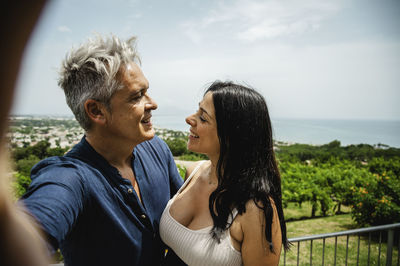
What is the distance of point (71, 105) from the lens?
181cm

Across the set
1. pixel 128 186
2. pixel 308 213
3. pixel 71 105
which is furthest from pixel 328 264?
pixel 71 105

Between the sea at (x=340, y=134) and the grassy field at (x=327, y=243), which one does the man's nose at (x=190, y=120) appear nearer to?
the sea at (x=340, y=134)

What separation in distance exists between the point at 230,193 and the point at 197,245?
1.53 ft

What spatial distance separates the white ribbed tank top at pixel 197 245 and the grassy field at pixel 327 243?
473 cm

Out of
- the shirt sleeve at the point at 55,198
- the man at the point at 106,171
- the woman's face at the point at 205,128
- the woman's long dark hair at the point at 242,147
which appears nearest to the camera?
the shirt sleeve at the point at 55,198

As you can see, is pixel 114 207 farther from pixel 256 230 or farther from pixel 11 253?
pixel 11 253

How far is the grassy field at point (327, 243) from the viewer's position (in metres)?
7.14

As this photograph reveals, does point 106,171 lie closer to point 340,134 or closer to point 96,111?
point 96,111

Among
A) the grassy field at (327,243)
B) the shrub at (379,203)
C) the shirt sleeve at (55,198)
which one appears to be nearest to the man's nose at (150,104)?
the shirt sleeve at (55,198)

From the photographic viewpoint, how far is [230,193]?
205 cm

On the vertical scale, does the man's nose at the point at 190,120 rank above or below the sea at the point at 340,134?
above

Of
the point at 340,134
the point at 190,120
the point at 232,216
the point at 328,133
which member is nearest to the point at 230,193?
the point at 232,216

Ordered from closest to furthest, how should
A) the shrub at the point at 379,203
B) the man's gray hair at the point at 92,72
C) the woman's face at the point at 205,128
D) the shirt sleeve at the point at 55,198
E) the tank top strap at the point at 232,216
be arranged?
the shirt sleeve at the point at 55,198, the man's gray hair at the point at 92,72, the tank top strap at the point at 232,216, the woman's face at the point at 205,128, the shrub at the point at 379,203

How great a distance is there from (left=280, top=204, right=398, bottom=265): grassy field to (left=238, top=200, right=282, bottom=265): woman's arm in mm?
4535
